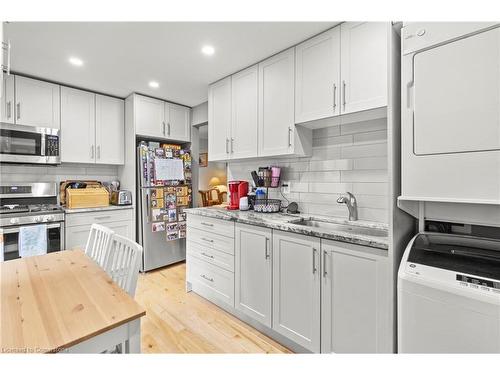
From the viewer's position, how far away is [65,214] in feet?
8.89

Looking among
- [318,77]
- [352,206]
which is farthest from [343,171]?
[318,77]

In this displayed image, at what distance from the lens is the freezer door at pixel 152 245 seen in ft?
10.3

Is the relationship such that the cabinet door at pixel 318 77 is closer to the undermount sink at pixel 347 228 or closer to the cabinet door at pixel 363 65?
the cabinet door at pixel 363 65

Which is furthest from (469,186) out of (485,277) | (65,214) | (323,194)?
(65,214)

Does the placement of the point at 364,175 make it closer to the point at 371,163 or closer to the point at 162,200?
the point at 371,163

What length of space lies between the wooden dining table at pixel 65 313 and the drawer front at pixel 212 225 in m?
1.13

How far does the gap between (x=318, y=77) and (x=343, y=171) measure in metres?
0.78

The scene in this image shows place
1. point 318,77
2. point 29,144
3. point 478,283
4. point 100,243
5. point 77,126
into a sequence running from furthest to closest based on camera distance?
point 77,126 < point 29,144 < point 318,77 < point 100,243 < point 478,283

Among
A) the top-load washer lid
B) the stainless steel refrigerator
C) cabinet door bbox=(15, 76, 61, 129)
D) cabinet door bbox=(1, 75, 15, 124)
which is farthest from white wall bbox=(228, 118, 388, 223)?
cabinet door bbox=(1, 75, 15, 124)

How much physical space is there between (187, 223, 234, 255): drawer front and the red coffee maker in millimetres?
409

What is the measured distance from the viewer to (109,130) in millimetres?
3277

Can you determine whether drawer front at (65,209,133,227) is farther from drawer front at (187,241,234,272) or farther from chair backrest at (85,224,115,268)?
chair backrest at (85,224,115,268)

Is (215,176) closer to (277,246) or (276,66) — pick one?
(276,66)

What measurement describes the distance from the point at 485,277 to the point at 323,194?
1398mm
